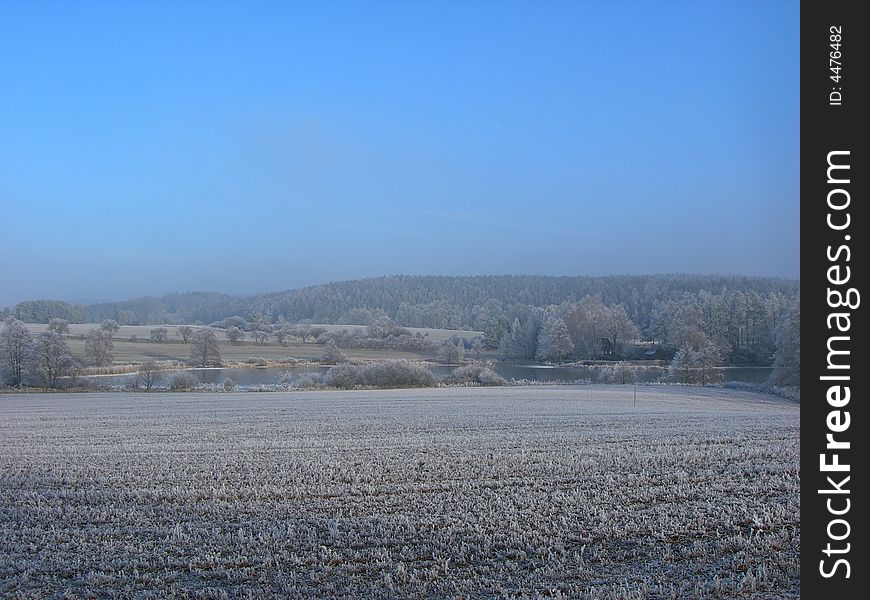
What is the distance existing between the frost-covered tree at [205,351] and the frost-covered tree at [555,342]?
37090 mm

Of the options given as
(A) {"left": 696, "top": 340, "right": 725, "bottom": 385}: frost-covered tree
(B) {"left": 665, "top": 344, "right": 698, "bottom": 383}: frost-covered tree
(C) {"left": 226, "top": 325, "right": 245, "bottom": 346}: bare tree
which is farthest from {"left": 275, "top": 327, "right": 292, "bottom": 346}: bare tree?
(A) {"left": 696, "top": 340, "right": 725, "bottom": 385}: frost-covered tree

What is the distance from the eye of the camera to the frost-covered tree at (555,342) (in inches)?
3004

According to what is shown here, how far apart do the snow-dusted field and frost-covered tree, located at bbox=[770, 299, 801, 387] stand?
3032 centimetres

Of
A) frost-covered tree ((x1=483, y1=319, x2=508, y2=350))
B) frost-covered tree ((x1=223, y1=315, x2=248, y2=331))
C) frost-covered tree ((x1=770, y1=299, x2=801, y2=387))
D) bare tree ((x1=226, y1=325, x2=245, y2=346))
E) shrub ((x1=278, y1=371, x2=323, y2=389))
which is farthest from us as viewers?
frost-covered tree ((x1=223, y1=315, x2=248, y2=331))

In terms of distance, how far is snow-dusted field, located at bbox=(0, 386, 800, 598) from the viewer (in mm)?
6293

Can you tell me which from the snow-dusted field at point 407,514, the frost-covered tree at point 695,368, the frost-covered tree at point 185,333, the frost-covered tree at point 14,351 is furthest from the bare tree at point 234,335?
the snow-dusted field at point 407,514

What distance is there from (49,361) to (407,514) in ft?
164

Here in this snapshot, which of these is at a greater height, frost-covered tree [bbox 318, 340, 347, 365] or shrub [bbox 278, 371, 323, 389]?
frost-covered tree [bbox 318, 340, 347, 365]

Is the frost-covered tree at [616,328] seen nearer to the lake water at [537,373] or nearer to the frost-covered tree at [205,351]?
the lake water at [537,373]

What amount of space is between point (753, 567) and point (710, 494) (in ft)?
10.1

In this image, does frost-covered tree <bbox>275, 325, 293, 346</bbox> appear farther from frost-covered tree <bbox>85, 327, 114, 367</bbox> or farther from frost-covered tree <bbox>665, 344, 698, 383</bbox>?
frost-covered tree <bbox>665, 344, 698, 383</bbox>

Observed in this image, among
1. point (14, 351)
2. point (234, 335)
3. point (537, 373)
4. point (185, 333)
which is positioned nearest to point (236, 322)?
point (234, 335)

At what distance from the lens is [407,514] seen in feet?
28.0
